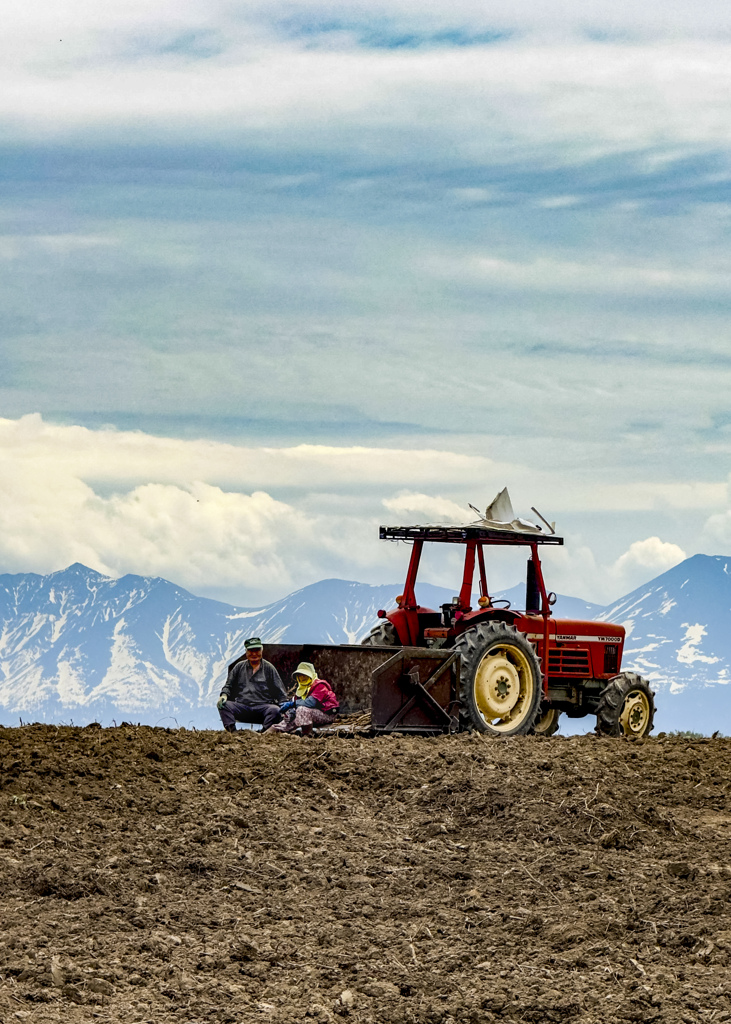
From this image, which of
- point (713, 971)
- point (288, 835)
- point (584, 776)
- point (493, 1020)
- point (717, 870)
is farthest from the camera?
point (584, 776)

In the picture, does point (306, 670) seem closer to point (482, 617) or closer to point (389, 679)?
point (389, 679)

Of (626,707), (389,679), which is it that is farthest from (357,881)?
(626,707)

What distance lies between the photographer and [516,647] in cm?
1298

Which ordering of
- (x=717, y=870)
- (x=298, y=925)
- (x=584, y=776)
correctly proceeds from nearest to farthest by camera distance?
(x=298, y=925)
(x=717, y=870)
(x=584, y=776)

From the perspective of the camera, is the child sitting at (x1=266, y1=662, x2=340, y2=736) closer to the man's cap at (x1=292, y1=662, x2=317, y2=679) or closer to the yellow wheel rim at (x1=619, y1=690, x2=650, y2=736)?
the man's cap at (x1=292, y1=662, x2=317, y2=679)

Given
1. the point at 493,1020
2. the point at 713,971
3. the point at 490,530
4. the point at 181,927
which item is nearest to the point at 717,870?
the point at 713,971

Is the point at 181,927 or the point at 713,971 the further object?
the point at 181,927

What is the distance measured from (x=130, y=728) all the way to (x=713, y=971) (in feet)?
20.8

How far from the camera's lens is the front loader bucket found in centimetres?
1195

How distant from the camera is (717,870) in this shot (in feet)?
25.7

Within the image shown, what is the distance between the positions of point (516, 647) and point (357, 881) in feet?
18.3

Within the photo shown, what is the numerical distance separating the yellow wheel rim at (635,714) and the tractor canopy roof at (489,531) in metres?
2.28

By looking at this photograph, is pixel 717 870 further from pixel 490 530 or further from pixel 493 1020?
pixel 490 530

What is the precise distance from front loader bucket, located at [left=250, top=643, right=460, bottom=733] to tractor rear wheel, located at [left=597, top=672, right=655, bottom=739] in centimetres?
322
